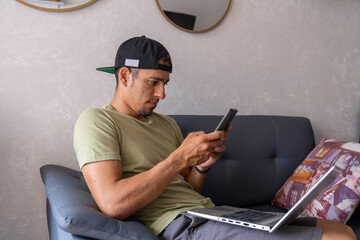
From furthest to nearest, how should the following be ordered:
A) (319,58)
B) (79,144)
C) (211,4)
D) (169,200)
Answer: (319,58)
(211,4)
(169,200)
(79,144)

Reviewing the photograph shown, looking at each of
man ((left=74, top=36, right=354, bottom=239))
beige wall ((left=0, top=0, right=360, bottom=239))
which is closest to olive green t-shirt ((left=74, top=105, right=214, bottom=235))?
man ((left=74, top=36, right=354, bottom=239))

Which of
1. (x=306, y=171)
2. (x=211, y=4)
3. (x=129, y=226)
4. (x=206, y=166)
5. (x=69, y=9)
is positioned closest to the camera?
(x=129, y=226)

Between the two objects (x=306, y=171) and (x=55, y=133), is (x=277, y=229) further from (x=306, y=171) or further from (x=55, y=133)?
(x=55, y=133)

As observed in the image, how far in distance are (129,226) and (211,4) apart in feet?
4.60

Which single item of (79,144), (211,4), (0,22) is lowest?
(79,144)

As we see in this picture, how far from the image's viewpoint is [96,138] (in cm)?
131

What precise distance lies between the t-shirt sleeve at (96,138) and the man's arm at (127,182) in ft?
0.08

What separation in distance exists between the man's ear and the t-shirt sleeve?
0.58 feet

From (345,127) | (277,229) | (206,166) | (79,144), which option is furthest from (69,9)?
(345,127)

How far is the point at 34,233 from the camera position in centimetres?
182

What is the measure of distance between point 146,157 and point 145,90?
26 centimetres

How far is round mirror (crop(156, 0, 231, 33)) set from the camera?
2049mm

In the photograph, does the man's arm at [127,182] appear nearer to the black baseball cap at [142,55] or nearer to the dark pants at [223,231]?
the dark pants at [223,231]

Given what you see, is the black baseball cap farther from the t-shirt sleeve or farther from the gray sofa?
the gray sofa
